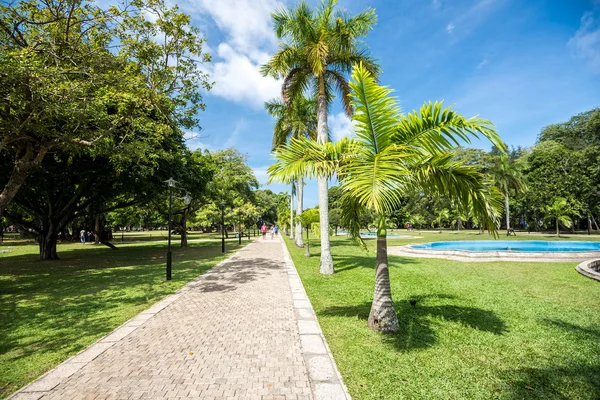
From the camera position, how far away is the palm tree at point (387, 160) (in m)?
4.14

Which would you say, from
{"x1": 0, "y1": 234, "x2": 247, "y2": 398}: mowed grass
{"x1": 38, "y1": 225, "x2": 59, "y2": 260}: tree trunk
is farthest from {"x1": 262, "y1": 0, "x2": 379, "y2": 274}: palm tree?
{"x1": 38, "y1": 225, "x2": 59, "y2": 260}: tree trunk

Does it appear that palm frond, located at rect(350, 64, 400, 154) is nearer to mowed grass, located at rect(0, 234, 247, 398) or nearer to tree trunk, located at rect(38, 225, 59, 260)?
mowed grass, located at rect(0, 234, 247, 398)

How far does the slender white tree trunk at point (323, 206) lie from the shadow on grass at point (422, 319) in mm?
4201

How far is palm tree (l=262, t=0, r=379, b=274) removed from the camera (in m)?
10.3

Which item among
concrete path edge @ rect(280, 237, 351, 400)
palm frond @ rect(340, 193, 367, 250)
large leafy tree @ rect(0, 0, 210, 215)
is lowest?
concrete path edge @ rect(280, 237, 351, 400)

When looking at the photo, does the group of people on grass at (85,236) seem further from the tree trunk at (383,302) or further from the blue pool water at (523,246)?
the tree trunk at (383,302)

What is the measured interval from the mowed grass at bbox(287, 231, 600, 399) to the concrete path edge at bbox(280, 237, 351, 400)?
136mm

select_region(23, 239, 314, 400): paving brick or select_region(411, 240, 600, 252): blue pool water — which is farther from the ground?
select_region(23, 239, 314, 400): paving brick

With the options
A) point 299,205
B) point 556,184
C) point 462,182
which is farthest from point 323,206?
point 556,184

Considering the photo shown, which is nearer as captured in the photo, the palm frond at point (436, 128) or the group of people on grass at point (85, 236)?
the palm frond at point (436, 128)

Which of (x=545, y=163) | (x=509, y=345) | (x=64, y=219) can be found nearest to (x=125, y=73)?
(x=509, y=345)

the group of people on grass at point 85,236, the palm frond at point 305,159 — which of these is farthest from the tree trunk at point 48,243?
the group of people on grass at point 85,236

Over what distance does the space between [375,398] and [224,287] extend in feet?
21.9

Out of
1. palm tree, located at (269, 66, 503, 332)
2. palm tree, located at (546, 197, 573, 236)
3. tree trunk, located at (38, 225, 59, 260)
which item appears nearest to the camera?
palm tree, located at (269, 66, 503, 332)
